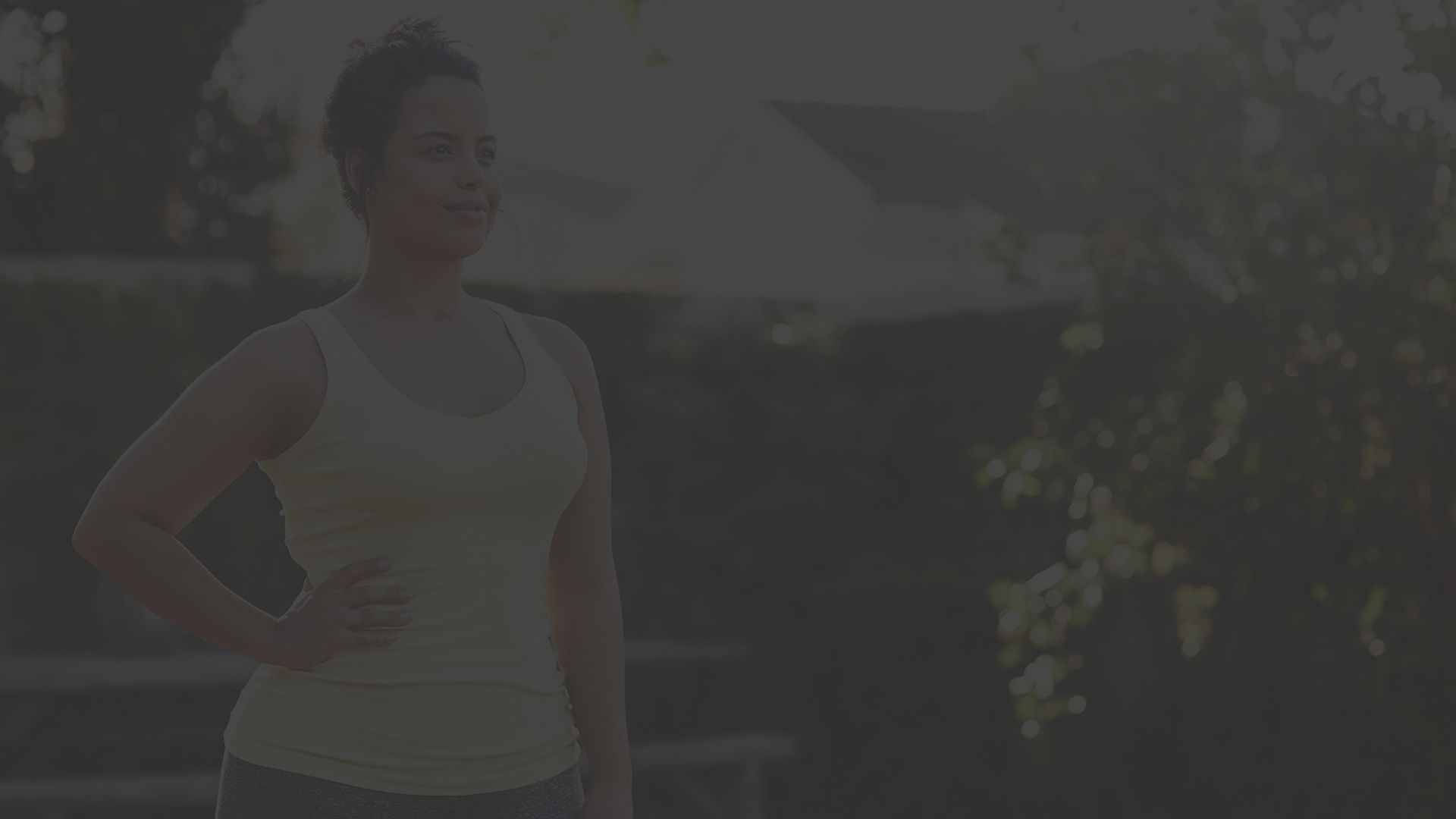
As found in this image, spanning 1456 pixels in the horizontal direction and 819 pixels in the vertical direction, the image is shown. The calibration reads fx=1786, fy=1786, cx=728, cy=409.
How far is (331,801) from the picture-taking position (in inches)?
71.9

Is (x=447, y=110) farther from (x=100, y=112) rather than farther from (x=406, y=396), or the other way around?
(x=100, y=112)

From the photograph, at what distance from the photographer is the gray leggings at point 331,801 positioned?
1.83 metres

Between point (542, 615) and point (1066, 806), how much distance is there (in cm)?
509

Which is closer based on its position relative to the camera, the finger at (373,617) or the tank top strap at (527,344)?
the finger at (373,617)

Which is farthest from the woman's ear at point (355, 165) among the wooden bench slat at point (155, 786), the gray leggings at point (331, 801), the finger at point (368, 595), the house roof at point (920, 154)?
the house roof at point (920, 154)

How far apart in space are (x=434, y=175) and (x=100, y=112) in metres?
14.8

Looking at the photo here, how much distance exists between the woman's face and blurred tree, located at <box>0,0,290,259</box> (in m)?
14.3

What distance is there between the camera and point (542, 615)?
197 centimetres

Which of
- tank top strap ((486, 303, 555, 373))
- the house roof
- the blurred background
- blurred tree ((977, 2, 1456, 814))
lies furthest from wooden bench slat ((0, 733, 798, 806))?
the house roof

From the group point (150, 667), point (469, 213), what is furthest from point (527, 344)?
point (150, 667)

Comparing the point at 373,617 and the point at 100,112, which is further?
the point at 100,112

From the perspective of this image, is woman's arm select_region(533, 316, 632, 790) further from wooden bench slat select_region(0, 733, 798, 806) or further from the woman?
wooden bench slat select_region(0, 733, 798, 806)

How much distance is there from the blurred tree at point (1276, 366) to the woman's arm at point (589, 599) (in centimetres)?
212

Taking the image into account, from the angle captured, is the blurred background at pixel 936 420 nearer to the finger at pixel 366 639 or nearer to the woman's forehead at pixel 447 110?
the woman's forehead at pixel 447 110
